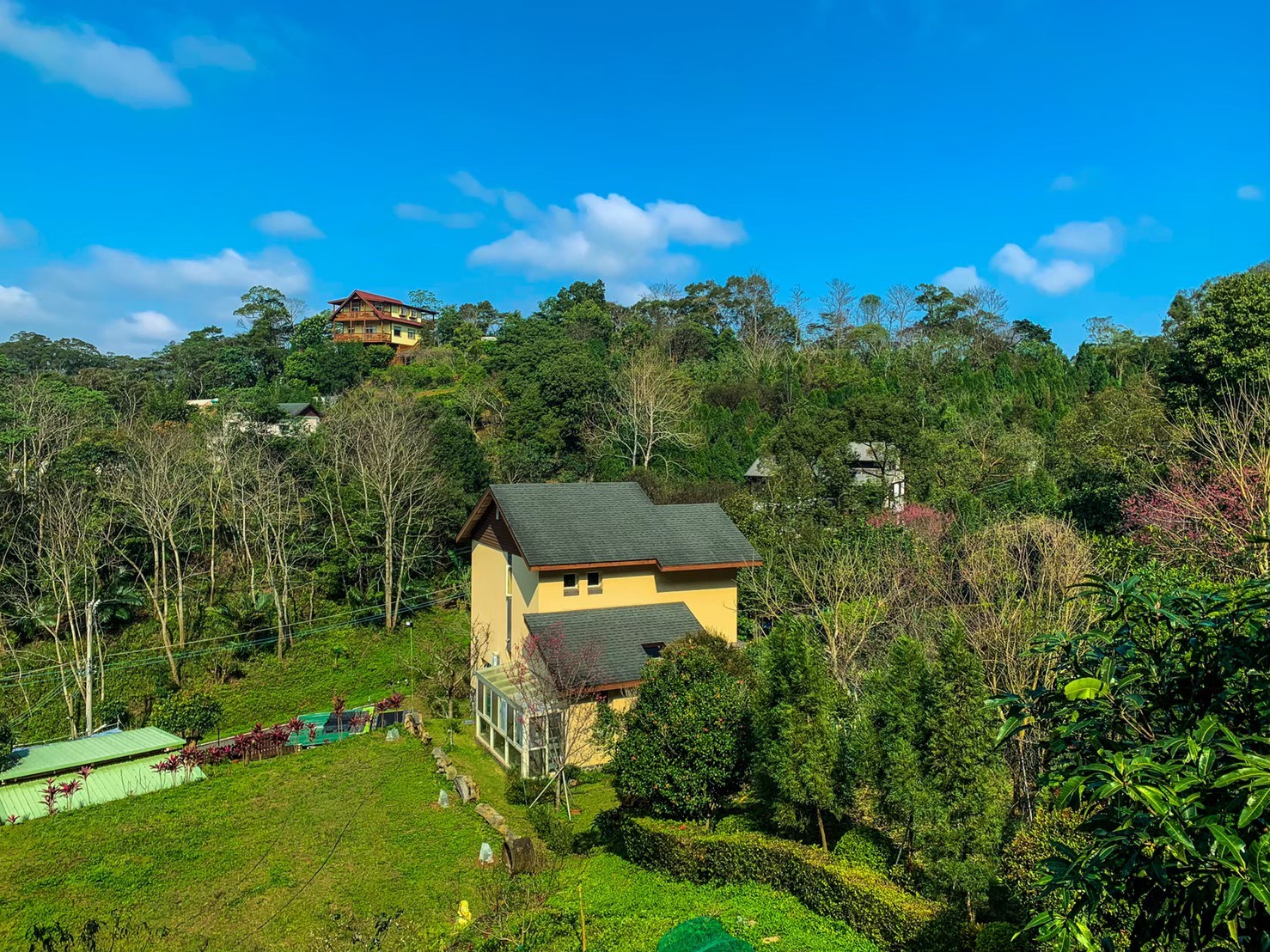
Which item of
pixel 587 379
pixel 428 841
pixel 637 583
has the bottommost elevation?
pixel 428 841

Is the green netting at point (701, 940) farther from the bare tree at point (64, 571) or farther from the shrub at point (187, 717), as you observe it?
the bare tree at point (64, 571)

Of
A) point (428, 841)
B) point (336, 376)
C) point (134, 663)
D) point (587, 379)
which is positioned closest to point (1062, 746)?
point (428, 841)

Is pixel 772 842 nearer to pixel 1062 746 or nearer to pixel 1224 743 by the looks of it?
pixel 1062 746

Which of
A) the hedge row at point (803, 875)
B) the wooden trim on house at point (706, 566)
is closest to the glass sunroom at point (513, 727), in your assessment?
the hedge row at point (803, 875)

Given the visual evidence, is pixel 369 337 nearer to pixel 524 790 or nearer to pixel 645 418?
pixel 645 418

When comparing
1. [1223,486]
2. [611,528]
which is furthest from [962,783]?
[1223,486]

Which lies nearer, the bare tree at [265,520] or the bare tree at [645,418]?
the bare tree at [265,520]

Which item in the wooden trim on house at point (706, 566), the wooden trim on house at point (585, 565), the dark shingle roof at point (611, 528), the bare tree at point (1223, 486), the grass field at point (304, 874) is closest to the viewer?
the grass field at point (304, 874)
